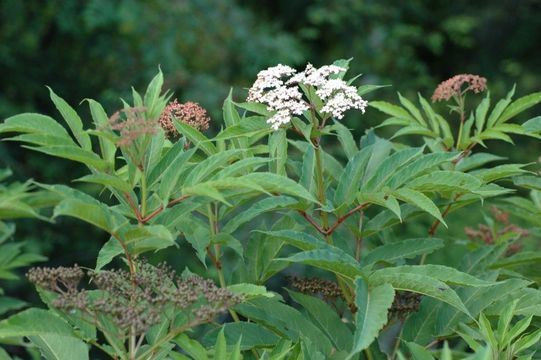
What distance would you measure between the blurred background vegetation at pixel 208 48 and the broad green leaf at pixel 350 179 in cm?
332

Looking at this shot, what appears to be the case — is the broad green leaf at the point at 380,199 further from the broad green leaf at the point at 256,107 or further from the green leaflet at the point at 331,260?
the broad green leaf at the point at 256,107

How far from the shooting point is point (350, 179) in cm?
167

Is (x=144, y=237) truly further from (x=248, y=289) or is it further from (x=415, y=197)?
(x=415, y=197)

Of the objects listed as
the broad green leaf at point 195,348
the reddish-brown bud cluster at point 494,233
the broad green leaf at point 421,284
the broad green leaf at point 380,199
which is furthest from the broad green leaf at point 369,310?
the reddish-brown bud cluster at point 494,233

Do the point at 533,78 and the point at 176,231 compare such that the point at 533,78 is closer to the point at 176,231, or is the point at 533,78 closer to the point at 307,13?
the point at 307,13

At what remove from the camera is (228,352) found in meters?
1.55

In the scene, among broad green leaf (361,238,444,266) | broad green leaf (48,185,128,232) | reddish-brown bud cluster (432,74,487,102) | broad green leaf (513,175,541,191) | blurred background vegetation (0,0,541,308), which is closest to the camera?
broad green leaf (48,185,128,232)

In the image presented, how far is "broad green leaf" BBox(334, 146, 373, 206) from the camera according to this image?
167cm

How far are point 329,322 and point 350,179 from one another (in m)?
0.28

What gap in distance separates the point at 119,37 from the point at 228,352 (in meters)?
5.32

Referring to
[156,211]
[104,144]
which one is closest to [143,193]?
[156,211]

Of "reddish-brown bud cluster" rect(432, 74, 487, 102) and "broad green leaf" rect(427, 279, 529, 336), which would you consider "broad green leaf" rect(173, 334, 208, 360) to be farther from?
"reddish-brown bud cluster" rect(432, 74, 487, 102)

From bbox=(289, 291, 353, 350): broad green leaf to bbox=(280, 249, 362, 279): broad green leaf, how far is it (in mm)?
245

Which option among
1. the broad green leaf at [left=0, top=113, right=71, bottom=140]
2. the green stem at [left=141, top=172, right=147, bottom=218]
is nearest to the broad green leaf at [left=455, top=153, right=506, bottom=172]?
the green stem at [left=141, top=172, right=147, bottom=218]
